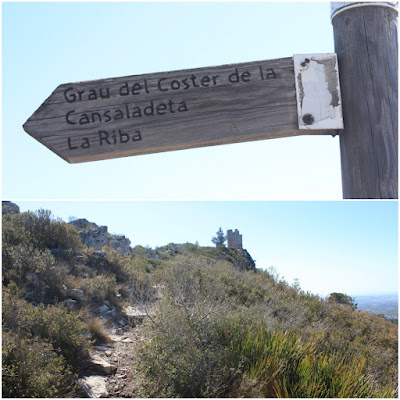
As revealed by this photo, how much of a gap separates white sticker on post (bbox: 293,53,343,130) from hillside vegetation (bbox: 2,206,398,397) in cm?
266

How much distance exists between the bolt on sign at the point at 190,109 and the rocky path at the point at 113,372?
3561mm

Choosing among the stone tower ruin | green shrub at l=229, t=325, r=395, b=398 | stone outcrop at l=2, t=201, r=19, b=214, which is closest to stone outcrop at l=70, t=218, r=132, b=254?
stone outcrop at l=2, t=201, r=19, b=214

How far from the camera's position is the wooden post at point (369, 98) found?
1.76m

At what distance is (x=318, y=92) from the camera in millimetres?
1797

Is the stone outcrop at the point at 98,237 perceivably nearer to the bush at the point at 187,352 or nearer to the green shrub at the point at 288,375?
the bush at the point at 187,352

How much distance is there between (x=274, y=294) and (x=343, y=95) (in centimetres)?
734

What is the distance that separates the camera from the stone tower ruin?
1601 centimetres

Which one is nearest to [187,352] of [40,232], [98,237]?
[40,232]

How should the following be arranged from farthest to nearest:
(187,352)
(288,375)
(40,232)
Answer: (40,232), (187,352), (288,375)

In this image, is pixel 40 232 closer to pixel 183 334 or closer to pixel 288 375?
pixel 183 334

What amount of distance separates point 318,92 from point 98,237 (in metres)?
12.3

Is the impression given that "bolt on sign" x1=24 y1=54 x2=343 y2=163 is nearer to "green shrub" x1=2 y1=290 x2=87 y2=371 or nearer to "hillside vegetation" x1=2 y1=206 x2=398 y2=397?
"hillside vegetation" x1=2 y1=206 x2=398 y2=397

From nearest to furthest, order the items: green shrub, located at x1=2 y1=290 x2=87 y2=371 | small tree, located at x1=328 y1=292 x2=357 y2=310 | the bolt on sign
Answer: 1. the bolt on sign
2. green shrub, located at x1=2 y1=290 x2=87 y2=371
3. small tree, located at x1=328 y1=292 x2=357 y2=310

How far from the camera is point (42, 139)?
1752 mm
